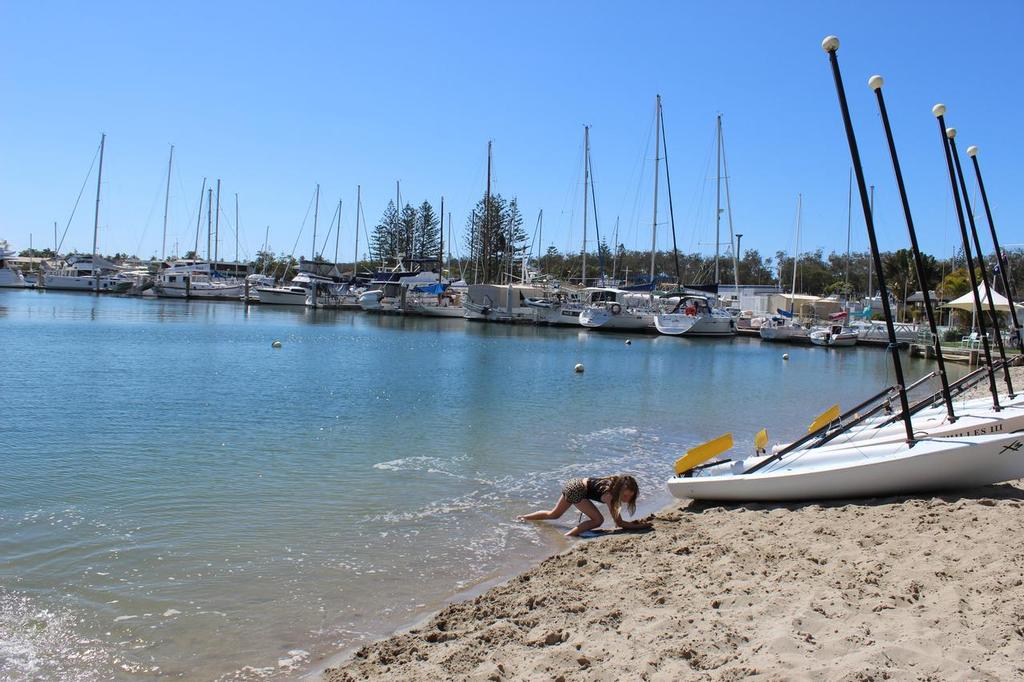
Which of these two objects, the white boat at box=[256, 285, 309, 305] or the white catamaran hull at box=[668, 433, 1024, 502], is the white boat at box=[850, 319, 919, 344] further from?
the white boat at box=[256, 285, 309, 305]

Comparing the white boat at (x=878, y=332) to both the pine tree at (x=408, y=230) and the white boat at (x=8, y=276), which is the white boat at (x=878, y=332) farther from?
the white boat at (x=8, y=276)

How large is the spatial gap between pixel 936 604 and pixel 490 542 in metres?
5.02

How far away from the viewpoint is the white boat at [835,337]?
178ft

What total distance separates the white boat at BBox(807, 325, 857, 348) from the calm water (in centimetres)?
2241

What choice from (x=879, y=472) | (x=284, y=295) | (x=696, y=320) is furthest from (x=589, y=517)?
(x=284, y=295)

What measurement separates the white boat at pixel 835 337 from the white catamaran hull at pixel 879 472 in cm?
4773

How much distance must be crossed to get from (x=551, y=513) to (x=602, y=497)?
930 millimetres

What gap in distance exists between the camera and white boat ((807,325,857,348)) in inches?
2142

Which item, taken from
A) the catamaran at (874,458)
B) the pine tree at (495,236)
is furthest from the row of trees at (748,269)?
the catamaran at (874,458)

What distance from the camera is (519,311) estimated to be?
70.2 metres

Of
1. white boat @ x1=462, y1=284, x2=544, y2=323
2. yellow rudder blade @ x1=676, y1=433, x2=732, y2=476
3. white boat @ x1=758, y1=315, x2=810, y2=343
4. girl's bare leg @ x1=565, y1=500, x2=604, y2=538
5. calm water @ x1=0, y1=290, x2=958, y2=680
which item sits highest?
white boat @ x1=462, y1=284, x2=544, y2=323

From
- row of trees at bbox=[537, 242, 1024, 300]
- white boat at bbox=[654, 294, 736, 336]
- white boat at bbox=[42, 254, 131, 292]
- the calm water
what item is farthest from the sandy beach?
white boat at bbox=[42, 254, 131, 292]

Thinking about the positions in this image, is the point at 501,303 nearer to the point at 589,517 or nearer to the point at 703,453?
the point at 703,453

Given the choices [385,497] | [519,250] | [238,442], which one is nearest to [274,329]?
[238,442]
